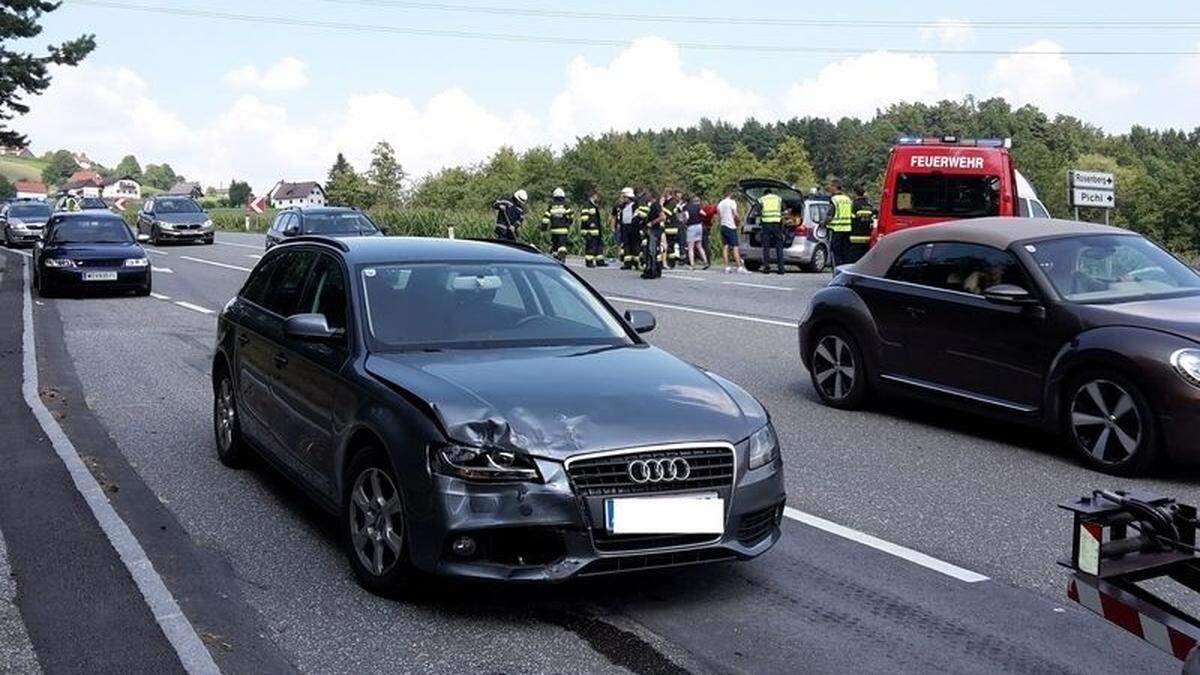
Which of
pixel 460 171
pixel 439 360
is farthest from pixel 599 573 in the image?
pixel 460 171

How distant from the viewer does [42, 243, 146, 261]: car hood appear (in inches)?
806

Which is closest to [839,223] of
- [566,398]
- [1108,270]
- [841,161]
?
[1108,270]

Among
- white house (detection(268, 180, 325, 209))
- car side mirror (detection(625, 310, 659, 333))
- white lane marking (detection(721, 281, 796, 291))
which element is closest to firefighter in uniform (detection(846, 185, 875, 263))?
white lane marking (detection(721, 281, 796, 291))

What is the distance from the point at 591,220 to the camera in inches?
1109

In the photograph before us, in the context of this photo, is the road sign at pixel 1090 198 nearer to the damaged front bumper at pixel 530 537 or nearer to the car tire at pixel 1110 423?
the car tire at pixel 1110 423

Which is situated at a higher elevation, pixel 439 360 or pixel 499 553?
Answer: pixel 439 360

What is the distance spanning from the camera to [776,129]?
6476 inches

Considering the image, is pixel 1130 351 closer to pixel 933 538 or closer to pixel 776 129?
pixel 933 538

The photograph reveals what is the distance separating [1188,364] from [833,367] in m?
3.10

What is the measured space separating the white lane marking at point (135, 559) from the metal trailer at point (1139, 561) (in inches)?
114

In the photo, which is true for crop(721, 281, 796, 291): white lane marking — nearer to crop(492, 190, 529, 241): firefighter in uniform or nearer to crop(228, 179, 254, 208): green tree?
crop(492, 190, 529, 241): firefighter in uniform

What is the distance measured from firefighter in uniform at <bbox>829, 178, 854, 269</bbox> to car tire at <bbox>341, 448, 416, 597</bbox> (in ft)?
64.9

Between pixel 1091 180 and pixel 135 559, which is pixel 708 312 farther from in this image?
pixel 135 559

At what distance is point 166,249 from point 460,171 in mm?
82291
